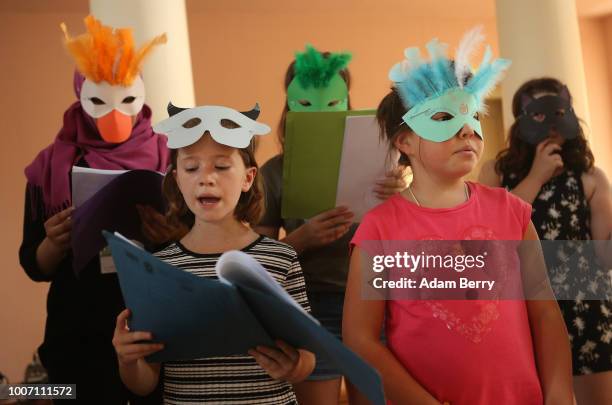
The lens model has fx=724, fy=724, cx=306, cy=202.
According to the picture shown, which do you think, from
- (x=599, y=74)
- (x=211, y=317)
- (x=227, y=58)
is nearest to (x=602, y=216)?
(x=211, y=317)

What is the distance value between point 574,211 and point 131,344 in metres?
1.29

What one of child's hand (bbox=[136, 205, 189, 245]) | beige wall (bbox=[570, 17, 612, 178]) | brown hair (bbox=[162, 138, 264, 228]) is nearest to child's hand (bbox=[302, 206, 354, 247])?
brown hair (bbox=[162, 138, 264, 228])

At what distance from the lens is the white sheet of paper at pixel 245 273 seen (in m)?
0.98

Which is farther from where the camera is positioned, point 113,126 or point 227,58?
point 227,58

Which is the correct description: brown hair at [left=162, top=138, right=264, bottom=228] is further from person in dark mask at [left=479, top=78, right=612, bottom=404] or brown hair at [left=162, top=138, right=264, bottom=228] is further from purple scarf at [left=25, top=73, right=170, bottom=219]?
person in dark mask at [left=479, top=78, right=612, bottom=404]


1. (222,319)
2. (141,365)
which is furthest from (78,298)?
(222,319)

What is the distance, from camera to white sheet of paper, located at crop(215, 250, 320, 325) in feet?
3.20

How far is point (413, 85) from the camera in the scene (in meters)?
1.44

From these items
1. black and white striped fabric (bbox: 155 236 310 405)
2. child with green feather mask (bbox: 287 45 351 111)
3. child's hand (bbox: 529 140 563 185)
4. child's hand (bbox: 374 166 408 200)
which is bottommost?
black and white striped fabric (bbox: 155 236 310 405)

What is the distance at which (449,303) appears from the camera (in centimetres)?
133

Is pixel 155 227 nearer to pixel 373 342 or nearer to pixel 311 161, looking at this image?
pixel 311 161

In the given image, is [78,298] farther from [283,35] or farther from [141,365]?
[283,35]

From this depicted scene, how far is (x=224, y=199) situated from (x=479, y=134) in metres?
0.52

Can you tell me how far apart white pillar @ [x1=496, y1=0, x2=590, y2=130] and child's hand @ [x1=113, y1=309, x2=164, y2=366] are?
105 inches
